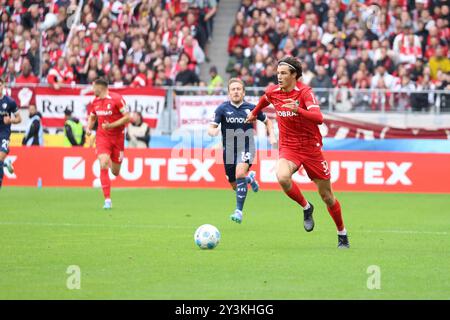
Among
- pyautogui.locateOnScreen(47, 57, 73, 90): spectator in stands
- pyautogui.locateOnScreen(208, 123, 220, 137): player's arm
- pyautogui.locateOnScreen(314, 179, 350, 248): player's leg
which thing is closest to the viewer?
pyautogui.locateOnScreen(314, 179, 350, 248): player's leg

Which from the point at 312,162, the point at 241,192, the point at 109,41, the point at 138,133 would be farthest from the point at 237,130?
the point at 109,41

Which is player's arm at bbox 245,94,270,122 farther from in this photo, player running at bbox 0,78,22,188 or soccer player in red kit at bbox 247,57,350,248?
player running at bbox 0,78,22,188

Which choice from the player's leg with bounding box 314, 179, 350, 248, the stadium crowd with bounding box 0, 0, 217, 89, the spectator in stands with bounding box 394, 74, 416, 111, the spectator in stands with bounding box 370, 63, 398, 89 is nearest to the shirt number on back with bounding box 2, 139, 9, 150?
the stadium crowd with bounding box 0, 0, 217, 89

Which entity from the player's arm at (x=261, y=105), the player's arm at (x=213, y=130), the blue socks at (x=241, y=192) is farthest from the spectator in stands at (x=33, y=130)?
the player's arm at (x=261, y=105)

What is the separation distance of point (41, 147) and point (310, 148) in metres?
14.0

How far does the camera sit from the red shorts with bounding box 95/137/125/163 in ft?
65.1

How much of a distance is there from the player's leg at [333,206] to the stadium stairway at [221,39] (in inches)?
683

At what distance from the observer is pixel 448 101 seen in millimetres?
25141

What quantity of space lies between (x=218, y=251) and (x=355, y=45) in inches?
635

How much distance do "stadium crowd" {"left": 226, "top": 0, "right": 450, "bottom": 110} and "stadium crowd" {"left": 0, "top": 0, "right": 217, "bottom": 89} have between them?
142 centimetres

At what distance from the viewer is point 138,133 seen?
26.5 meters

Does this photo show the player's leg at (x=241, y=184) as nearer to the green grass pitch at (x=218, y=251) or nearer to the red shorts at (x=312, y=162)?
the green grass pitch at (x=218, y=251)
